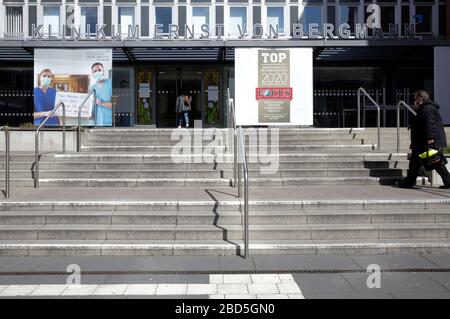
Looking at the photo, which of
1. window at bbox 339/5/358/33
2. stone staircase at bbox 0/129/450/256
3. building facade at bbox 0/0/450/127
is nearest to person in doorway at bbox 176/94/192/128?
building facade at bbox 0/0/450/127

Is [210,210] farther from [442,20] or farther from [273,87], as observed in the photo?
[442,20]

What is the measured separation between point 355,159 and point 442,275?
5621 mm

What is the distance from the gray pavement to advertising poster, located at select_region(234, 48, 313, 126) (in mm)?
12159

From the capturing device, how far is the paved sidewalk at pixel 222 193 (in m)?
9.12

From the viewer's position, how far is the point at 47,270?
6.61m

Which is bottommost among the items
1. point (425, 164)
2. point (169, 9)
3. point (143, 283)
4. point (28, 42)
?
point (143, 283)

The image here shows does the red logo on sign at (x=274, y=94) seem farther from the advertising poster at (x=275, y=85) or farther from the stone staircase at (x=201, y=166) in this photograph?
the stone staircase at (x=201, y=166)

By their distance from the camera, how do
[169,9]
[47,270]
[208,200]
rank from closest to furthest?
[47,270], [208,200], [169,9]

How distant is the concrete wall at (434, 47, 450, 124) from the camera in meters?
20.0

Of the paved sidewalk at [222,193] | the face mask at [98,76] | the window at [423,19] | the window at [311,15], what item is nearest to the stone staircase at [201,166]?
the paved sidewalk at [222,193]

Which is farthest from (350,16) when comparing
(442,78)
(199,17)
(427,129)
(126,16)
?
(427,129)

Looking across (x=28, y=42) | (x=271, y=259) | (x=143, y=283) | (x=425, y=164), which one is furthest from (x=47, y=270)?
(x=28, y=42)

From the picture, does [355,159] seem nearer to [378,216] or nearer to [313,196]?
[313,196]

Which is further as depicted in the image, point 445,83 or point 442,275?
point 445,83
